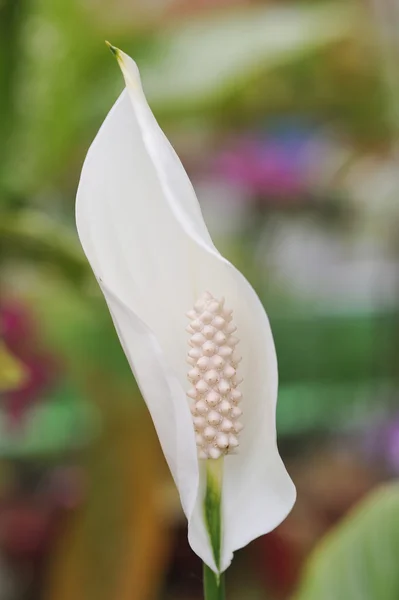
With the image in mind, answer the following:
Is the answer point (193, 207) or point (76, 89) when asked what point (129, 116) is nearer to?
point (193, 207)

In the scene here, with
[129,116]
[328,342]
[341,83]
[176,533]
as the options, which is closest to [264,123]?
[341,83]

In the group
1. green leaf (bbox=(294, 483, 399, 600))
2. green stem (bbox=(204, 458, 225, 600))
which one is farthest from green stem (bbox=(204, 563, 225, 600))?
green leaf (bbox=(294, 483, 399, 600))

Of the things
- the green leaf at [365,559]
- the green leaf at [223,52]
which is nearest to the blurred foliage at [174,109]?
the green leaf at [223,52]

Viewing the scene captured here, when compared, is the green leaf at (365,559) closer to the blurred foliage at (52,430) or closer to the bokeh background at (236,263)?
the bokeh background at (236,263)

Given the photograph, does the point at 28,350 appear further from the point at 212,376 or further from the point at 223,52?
the point at 212,376

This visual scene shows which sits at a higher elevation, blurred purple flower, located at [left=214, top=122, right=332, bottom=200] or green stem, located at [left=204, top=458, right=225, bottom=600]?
green stem, located at [left=204, top=458, right=225, bottom=600]

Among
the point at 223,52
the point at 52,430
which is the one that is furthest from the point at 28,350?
the point at 223,52

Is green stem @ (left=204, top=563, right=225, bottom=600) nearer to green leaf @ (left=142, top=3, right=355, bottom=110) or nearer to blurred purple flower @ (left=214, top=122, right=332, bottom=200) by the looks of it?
green leaf @ (left=142, top=3, right=355, bottom=110)
